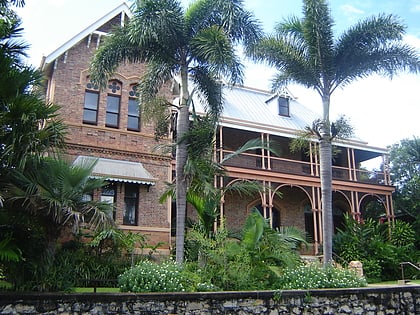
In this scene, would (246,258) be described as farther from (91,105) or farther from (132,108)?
(91,105)

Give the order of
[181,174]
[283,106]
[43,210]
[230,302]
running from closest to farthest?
[43,210]
[230,302]
[181,174]
[283,106]

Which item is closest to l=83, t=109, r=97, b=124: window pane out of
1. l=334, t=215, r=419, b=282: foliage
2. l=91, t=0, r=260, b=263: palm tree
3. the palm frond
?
l=91, t=0, r=260, b=263: palm tree

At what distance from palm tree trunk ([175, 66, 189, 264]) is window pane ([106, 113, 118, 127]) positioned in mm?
5585

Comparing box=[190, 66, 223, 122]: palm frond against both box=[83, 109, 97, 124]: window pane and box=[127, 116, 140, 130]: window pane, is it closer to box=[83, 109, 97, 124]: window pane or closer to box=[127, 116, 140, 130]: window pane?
box=[127, 116, 140, 130]: window pane

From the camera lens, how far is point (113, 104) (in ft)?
60.2

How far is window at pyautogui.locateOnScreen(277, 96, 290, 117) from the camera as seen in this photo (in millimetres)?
26931

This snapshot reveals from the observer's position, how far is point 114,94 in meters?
18.5

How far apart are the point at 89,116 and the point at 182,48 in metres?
5.97

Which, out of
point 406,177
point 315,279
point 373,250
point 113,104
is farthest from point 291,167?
point 315,279

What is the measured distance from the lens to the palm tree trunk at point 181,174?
1190cm

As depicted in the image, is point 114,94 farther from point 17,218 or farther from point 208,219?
point 17,218

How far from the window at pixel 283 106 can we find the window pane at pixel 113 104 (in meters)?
11.3

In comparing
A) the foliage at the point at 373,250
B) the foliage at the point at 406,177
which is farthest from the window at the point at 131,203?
the foliage at the point at 406,177

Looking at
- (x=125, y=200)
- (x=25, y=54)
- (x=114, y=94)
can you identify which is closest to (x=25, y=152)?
(x=25, y=54)
